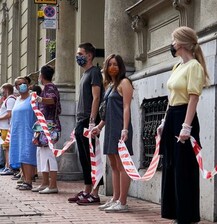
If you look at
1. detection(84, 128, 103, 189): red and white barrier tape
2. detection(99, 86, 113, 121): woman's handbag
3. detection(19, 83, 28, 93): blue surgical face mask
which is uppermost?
detection(19, 83, 28, 93): blue surgical face mask

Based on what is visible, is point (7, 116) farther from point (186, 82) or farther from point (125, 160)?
point (186, 82)

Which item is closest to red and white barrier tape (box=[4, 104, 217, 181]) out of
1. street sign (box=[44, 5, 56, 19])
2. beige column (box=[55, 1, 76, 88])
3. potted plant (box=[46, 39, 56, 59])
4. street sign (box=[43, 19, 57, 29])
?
beige column (box=[55, 1, 76, 88])

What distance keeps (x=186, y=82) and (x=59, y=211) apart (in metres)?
2.56

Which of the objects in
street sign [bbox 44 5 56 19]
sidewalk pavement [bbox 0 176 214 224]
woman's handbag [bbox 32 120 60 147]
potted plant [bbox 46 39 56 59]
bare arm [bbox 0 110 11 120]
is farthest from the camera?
potted plant [bbox 46 39 56 59]

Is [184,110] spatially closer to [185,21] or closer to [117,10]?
[185,21]

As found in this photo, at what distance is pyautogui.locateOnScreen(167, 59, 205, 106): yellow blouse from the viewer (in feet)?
17.9

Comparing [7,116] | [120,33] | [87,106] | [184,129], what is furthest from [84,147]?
[7,116]

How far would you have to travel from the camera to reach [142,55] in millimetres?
9156

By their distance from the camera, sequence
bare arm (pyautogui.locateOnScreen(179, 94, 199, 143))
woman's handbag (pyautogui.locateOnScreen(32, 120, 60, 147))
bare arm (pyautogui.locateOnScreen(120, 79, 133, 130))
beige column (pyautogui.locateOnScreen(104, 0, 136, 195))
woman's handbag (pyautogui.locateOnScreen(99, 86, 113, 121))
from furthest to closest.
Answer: beige column (pyautogui.locateOnScreen(104, 0, 136, 195)), woman's handbag (pyautogui.locateOnScreen(32, 120, 60, 147)), woman's handbag (pyautogui.locateOnScreen(99, 86, 113, 121)), bare arm (pyautogui.locateOnScreen(120, 79, 133, 130)), bare arm (pyautogui.locateOnScreen(179, 94, 199, 143))

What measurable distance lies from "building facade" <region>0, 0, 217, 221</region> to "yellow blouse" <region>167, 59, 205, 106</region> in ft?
2.91

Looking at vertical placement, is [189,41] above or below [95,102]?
above

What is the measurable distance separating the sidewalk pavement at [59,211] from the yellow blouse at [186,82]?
155 centimetres

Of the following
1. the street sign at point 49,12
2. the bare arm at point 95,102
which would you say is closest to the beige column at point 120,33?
the bare arm at point 95,102

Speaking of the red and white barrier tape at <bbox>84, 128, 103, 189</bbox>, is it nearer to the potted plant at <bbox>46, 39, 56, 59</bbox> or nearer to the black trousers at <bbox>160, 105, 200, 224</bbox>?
the black trousers at <bbox>160, 105, 200, 224</bbox>
